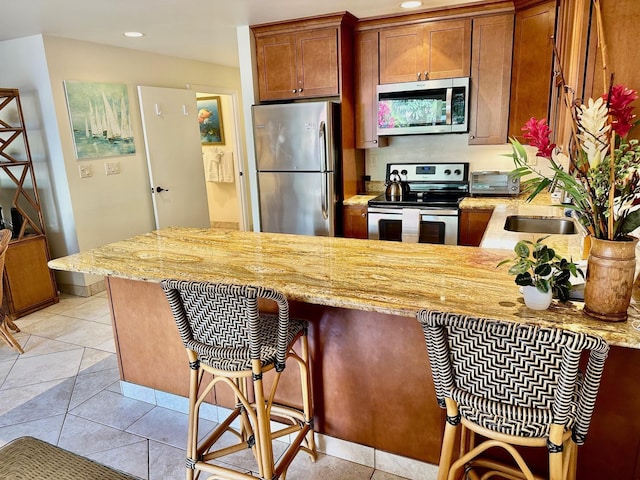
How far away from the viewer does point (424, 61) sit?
360 centimetres

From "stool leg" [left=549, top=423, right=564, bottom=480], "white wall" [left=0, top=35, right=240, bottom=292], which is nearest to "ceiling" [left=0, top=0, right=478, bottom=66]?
"white wall" [left=0, top=35, right=240, bottom=292]

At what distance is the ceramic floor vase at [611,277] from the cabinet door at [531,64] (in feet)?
8.10

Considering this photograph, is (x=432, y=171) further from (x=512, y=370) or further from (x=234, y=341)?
(x=512, y=370)

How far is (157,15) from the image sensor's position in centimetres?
329

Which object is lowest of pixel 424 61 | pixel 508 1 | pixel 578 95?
pixel 578 95

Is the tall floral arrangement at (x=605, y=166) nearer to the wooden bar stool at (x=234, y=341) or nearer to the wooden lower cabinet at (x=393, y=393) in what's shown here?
the wooden lower cabinet at (x=393, y=393)

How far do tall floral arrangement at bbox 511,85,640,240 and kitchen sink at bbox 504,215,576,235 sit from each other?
159 centimetres

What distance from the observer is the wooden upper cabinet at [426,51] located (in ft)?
11.4

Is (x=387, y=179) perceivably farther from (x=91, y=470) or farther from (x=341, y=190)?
(x=91, y=470)

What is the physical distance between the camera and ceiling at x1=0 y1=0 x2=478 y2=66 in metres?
3.02

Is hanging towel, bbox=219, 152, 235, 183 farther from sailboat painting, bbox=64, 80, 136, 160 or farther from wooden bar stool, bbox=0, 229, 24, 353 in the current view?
wooden bar stool, bbox=0, 229, 24, 353

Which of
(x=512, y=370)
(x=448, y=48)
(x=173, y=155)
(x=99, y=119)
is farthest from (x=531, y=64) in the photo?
(x=99, y=119)

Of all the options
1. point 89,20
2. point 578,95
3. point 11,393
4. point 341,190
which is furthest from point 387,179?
point 11,393

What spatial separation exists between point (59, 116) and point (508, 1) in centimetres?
381
